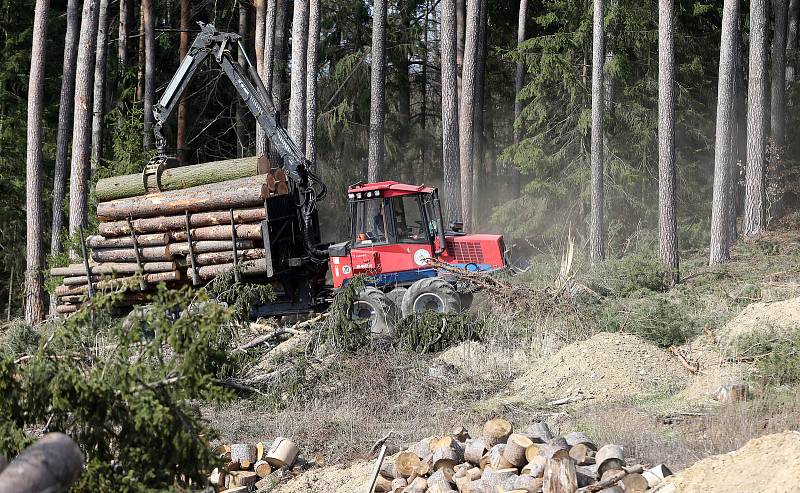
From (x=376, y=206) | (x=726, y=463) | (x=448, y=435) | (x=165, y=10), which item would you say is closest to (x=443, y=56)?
(x=376, y=206)

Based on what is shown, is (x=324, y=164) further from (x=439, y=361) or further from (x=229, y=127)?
(x=439, y=361)

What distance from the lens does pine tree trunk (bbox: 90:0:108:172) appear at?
23328 millimetres

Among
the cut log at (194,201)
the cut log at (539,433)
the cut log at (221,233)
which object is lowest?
the cut log at (539,433)

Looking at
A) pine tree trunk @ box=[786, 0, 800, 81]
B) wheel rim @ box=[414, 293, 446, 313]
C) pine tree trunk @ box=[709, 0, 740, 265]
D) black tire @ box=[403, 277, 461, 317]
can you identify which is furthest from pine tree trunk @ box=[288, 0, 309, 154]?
pine tree trunk @ box=[786, 0, 800, 81]

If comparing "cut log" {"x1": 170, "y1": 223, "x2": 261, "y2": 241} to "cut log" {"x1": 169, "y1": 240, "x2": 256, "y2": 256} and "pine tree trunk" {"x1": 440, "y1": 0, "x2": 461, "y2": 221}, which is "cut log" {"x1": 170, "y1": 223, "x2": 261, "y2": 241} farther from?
"pine tree trunk" {"x1": 440, "y1": 0, "x2": 461, "y2": 221}

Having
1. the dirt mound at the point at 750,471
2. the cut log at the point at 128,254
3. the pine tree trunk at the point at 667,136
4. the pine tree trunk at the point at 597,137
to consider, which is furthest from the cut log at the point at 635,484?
the pine tree trunk at the point at 597,137

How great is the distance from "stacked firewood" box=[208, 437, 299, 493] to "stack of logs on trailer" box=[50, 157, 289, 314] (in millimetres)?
6843

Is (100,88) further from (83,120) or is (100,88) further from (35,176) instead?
(35,176)

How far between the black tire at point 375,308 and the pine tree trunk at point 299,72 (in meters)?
5.80

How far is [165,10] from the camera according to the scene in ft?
97.6

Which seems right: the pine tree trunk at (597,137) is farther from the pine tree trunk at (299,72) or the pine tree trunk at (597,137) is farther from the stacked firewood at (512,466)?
the stacked firewood at (512,466)

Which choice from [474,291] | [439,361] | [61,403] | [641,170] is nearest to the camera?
[61,403]

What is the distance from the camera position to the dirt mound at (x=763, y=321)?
36.5 ft

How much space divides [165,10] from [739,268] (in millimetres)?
18924
